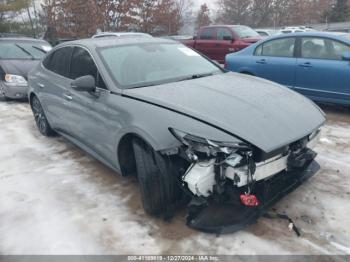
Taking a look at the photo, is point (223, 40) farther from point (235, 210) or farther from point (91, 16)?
point (91, 16)

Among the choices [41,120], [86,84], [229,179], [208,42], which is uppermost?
[208,42]

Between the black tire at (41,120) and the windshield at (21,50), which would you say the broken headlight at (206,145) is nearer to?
the black tire at (41,120)

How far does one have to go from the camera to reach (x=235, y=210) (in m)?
2.88

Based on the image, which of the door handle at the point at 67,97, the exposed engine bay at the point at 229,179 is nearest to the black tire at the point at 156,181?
the exposed engine bay at the point at 229,179

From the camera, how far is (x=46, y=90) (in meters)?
4.94

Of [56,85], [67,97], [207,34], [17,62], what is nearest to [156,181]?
[67,97]

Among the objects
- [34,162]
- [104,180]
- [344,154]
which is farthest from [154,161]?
[344,154]

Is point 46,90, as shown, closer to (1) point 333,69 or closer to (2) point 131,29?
(1) point 333,69

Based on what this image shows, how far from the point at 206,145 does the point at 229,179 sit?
326mm

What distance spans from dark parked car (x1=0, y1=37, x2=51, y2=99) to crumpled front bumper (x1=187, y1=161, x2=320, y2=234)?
20.8 feet

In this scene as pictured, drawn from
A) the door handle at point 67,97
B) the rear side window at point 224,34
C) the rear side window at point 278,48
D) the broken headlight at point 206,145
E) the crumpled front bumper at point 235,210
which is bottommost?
the crumpled front bumper at point 235,210

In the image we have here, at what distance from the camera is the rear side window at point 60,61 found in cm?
445

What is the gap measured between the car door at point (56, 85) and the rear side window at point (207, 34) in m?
7.99

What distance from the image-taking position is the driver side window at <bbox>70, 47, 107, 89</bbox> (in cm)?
→ 366
